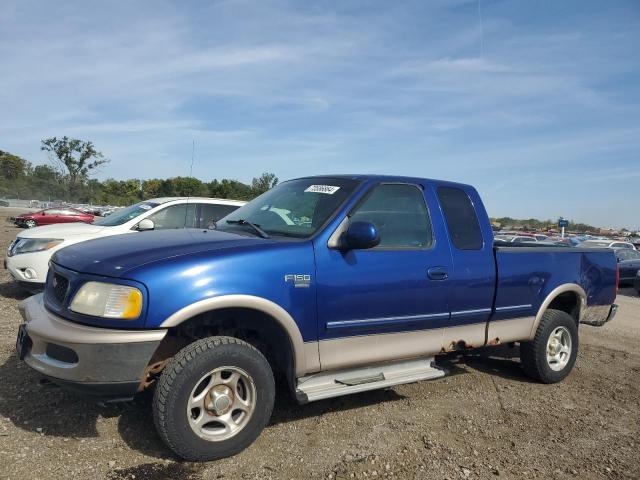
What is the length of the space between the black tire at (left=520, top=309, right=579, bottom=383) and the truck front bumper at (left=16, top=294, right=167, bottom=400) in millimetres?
3704

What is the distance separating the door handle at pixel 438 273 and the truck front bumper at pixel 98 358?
210 cm

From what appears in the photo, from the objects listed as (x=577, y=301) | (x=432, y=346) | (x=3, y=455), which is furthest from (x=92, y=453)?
(x=577, y=301)

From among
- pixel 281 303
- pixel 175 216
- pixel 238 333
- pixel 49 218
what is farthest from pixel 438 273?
pixel 49 218

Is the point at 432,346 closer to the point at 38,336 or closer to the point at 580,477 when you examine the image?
the point at 580,477

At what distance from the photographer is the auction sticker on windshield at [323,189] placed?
162 inches

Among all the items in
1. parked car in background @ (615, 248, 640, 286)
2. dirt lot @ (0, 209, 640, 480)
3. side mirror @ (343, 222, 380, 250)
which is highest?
side mirror @ (343, 222, 380, 250)

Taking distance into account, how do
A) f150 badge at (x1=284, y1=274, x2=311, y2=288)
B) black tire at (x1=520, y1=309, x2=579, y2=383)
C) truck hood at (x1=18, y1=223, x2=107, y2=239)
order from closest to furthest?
1. f150 badge at (x1=284, y1=274, x2=311, y2=288)
2. black tire at (x1=520, y1=309, x2=579, y2=383)
3. truck hood at (x1=18, y1=223, x2=107, y2=239)

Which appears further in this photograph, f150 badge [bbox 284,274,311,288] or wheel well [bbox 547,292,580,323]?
wheel well [bbox 547,292,580,323]

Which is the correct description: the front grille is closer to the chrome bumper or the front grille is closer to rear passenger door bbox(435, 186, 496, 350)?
rear passenger door bbox(435, 186, 496, 350)

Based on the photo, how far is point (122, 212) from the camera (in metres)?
8.38

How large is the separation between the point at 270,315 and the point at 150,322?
74 centimetres

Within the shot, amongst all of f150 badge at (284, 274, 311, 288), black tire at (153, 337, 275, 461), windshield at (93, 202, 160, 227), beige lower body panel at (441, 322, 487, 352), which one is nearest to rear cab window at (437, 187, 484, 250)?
beige lower body panel at (441, 322, 487, 352)

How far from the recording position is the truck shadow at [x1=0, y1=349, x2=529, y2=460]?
11.2ft

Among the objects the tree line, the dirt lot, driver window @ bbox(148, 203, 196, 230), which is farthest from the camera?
the tree line
